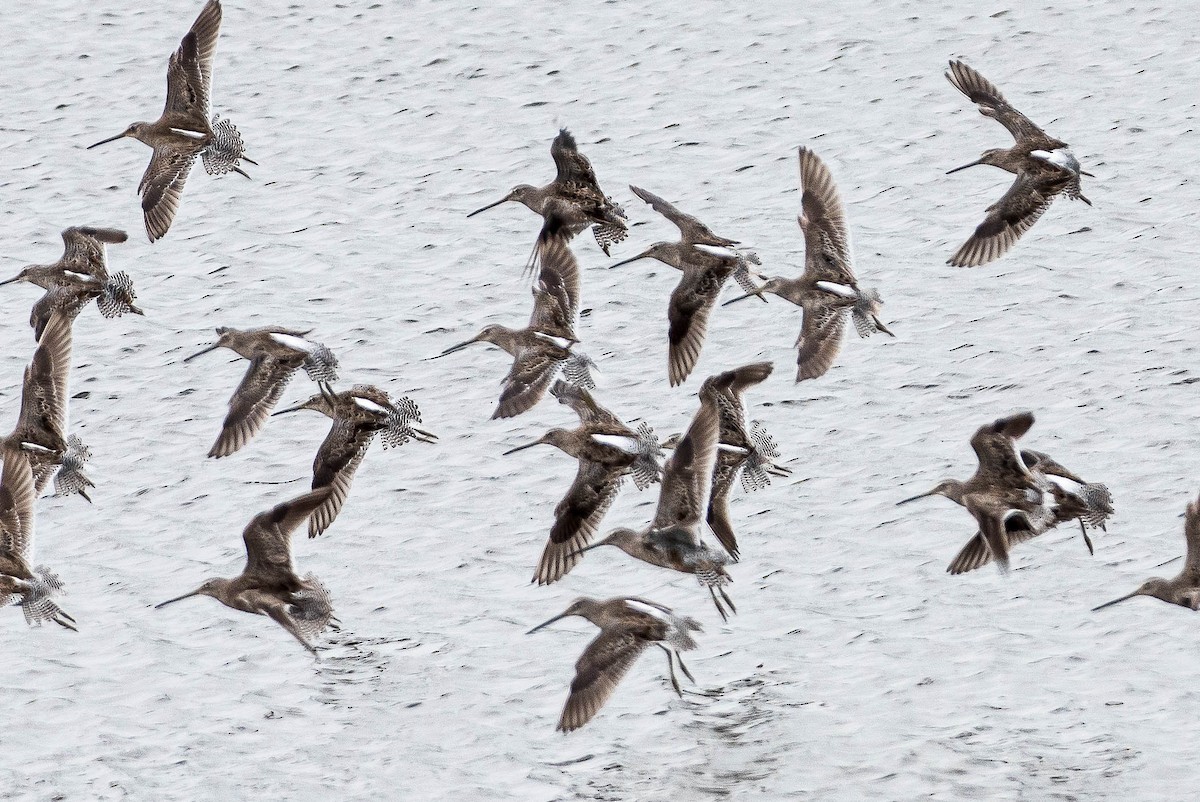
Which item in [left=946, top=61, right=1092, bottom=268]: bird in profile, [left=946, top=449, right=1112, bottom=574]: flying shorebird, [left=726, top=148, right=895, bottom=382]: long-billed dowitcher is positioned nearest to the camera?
[left=946, top=449, right=1112, bottom=574]: flying shorebird

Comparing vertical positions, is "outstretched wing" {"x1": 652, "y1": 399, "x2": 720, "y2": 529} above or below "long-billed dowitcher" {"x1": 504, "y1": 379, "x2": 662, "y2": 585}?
above

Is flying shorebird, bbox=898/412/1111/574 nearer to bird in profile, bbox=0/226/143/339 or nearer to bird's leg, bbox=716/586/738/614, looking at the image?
bird's leg, bbox=716/586/738/614

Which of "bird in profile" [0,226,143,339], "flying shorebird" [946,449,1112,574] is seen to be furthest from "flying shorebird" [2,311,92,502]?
"flying shorebird" [946,449,1112,574]

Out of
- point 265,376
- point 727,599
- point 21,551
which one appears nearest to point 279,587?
point 21,551

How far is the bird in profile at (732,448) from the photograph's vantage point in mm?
14742

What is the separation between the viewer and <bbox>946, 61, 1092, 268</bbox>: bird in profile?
1719 centimetres

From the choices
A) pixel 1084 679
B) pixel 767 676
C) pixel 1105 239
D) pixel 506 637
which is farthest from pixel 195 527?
pixel 1105 239

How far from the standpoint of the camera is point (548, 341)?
16.5 metres

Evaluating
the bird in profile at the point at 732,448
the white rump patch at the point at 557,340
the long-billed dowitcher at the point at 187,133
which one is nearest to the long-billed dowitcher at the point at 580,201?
the white rump patch at the point at 557,340

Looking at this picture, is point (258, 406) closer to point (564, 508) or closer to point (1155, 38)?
point (564, 508)

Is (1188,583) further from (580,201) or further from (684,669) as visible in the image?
(580,201)

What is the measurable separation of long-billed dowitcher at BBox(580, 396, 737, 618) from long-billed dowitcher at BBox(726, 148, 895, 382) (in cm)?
256

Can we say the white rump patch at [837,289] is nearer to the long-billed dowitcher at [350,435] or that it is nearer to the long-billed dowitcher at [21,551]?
the long-billed dowitcher at [350,435]

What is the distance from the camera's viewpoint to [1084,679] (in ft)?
49.7
